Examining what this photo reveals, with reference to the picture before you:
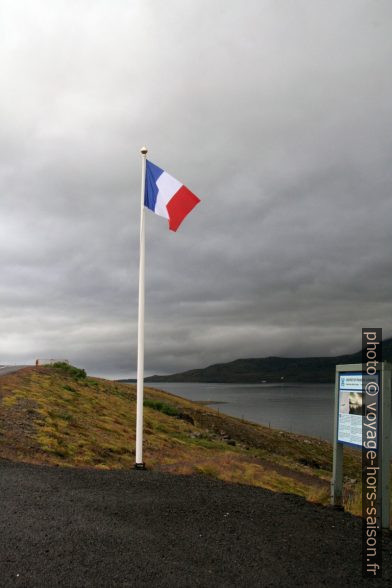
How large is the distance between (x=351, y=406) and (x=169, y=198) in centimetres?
762

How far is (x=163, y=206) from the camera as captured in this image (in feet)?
47.2

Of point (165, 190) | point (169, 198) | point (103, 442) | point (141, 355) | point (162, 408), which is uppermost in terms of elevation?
point (165, 190)

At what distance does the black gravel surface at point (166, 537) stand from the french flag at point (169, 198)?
7.19 metres

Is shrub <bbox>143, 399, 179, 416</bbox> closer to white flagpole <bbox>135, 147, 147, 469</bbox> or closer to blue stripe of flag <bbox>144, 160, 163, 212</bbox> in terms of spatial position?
white flagpole <bbox>135, 147, 147, 469</bbox>

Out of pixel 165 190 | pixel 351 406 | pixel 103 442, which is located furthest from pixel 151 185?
pixel 103 442

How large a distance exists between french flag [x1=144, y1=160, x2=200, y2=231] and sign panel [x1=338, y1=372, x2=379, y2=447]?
255 inches

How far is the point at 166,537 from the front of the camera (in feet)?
23.5

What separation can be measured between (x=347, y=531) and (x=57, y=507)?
15.4 feet

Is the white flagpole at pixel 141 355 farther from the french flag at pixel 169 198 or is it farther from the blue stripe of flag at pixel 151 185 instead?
the french flag at pixel 169 198

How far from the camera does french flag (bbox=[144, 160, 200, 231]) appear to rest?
14.4m

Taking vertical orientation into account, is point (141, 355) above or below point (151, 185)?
below

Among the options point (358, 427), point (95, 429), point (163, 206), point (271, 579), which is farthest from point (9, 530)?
point (95, 429)

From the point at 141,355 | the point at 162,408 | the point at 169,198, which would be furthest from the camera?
the point at 162,408

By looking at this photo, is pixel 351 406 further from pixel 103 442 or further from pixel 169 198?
pixel 103 442
